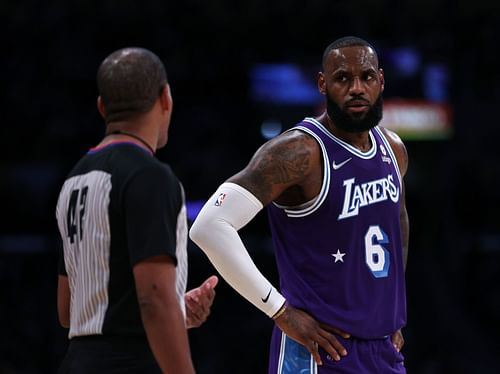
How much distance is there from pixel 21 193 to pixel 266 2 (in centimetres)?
586

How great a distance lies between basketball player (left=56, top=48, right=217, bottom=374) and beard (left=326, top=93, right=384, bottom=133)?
4.70ft

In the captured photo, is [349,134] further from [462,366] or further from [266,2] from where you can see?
[266,2]

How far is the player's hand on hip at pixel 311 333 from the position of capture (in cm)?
406

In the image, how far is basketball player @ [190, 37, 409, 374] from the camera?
4086 mm

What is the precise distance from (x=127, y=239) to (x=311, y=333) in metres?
1.46

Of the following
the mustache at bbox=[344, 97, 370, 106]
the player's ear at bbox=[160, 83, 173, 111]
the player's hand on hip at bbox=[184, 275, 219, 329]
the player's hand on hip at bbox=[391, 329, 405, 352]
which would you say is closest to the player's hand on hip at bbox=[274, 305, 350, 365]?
the player's hand on hip at bbox=[391, 329, 405, 352]

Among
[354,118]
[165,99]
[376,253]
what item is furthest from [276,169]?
[165,99]

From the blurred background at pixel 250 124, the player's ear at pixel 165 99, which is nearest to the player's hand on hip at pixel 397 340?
the player's ear at pixel 165 99

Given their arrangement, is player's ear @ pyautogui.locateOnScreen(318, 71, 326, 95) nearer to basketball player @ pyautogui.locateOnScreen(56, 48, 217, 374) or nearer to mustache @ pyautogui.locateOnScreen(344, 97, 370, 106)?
mustache @ pyautogui.locateOnScreen(344, 97, 370, 106)

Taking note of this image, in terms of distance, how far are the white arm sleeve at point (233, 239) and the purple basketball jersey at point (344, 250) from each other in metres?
0.18

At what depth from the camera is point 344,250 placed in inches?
163

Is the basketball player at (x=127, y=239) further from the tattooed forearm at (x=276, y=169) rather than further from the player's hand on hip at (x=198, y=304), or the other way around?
the tattooed forearm at (x=276, y=169)

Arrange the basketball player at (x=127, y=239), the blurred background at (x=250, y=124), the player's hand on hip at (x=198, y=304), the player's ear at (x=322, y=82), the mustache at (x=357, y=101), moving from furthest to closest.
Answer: the blurred background at (x=250, y=124) → the player's ear at (x=322, y=82) → the mustache at (x=357, y=101) → the player's hand on hip at (x=198, y=304) → the basketball player at (x=127, y=239)

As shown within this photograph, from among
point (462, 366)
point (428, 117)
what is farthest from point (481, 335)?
point (428, 117)
